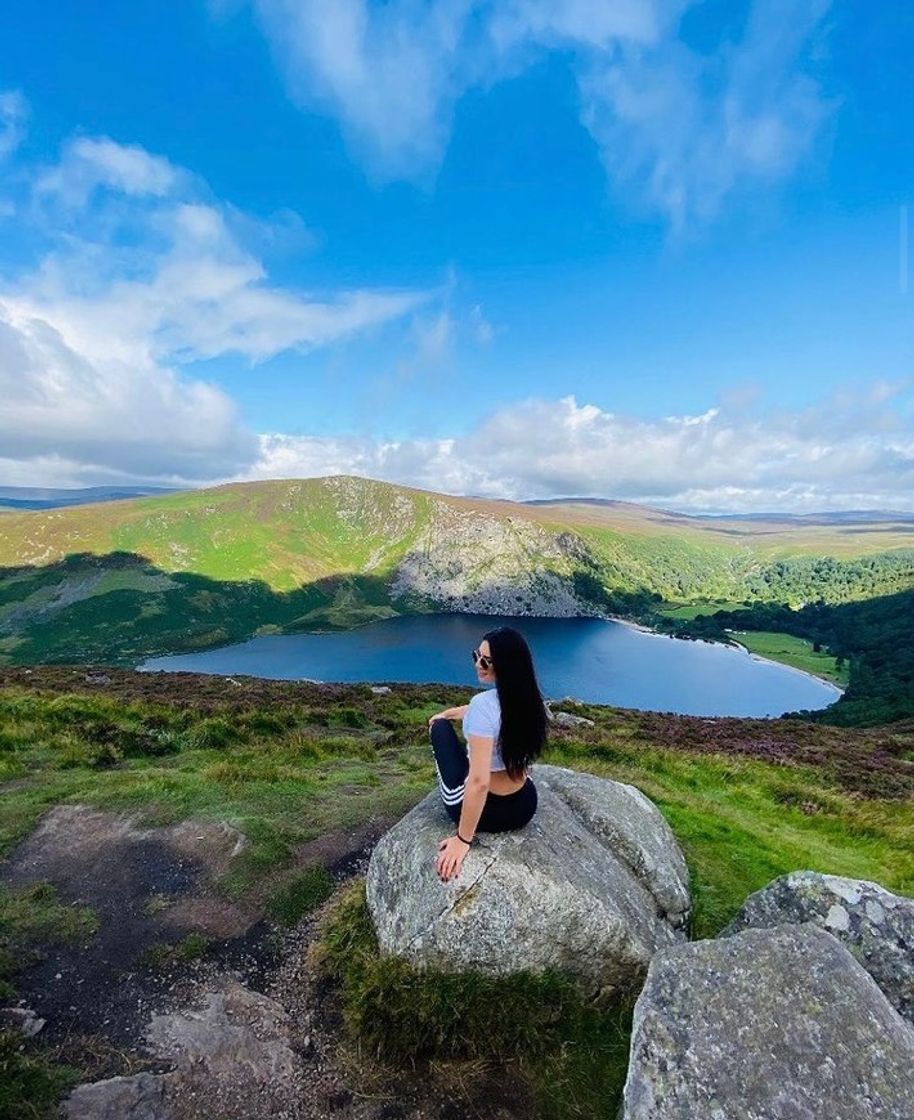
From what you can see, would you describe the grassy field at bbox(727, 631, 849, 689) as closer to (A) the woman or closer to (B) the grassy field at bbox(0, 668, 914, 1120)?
(B) the grassy field at bbox(0, 668, 914, 1120)

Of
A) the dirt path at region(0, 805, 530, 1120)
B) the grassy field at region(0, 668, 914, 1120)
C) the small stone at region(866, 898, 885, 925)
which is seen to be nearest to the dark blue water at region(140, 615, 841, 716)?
the grassy field at region(0, 668, 914, 1120)

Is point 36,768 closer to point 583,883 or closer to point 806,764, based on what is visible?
point 583,883

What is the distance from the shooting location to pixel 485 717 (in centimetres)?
777

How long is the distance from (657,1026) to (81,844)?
10.7 m

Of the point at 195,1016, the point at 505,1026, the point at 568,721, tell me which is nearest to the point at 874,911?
the point at 505,1026

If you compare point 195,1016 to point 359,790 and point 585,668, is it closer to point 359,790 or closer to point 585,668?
point 359,790

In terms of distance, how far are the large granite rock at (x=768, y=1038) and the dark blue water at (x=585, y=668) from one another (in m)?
111

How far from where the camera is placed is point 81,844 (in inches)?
446

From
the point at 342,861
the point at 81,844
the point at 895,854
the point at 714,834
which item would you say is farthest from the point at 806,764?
the point at 81,844

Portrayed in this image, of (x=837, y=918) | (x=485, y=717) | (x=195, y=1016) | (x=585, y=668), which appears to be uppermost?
(x=485, y=717)

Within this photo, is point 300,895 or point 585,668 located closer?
point 300,895

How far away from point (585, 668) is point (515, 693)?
6161 inches

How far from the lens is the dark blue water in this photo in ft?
432

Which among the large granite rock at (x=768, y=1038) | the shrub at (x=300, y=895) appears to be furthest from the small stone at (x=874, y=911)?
the shrub at (x=300, y=895)
